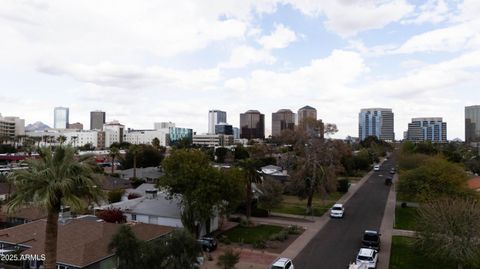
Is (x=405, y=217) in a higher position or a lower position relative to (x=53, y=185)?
lower

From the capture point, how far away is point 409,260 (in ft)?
89.4

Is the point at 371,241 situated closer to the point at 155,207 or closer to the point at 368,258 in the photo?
the point at 368,258

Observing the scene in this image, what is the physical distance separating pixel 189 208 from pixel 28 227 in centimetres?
1244

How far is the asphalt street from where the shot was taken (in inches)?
1065

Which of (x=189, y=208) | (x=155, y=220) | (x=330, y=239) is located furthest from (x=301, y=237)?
(x=155, y=220)

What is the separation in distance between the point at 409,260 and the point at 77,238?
2375 cm

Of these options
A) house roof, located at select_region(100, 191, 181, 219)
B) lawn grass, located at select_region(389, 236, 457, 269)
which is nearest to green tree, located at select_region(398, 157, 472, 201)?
lawn grass, located at select_region(389, 236, 457, 269)

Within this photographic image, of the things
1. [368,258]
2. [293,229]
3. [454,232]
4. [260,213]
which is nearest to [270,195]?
[260,213]

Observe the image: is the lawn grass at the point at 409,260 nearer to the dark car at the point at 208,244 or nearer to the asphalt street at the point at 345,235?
the asphalt street at the point at 345,235

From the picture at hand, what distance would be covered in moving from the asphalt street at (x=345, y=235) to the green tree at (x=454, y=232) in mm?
5928

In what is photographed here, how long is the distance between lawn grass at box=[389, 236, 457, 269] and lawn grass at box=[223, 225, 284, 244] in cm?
1071

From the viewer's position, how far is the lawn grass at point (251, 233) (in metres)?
32.9

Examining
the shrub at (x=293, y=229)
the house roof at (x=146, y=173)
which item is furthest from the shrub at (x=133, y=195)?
the shrub at (x=293, y=229)

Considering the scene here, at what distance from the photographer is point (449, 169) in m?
40.2
